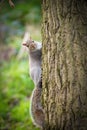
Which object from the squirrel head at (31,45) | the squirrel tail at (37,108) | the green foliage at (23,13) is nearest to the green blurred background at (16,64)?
the green foliage at (23,13)

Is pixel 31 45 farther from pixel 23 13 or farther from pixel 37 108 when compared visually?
pixel 23 13

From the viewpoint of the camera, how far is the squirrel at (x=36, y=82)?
157 inches

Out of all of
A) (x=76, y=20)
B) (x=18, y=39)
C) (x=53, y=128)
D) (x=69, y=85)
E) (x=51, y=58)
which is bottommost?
(x=53, y=128)

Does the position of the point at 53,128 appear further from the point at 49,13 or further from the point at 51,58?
the point at 49,13

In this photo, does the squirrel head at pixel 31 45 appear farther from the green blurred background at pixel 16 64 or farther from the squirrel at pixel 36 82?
the green blurred background at pixel 16 64

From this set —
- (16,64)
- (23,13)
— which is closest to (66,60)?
(16,64)

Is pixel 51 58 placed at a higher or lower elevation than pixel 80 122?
higher

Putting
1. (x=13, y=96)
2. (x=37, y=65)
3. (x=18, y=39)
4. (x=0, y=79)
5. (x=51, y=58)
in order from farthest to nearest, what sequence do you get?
(x=18, y=39)
(x=0, y=79)
(x=13, y=96)
(x=37, y=65)
(x=51, y=58)

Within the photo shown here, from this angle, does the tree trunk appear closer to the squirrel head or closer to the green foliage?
the squirrel head

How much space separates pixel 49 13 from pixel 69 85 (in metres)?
0.64

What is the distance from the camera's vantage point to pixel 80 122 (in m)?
3.53

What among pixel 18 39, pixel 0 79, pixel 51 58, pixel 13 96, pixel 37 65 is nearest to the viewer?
pixel 51 58

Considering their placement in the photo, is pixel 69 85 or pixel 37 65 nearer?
pixel 69 85

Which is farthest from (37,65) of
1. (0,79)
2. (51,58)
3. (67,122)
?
(0,79)
